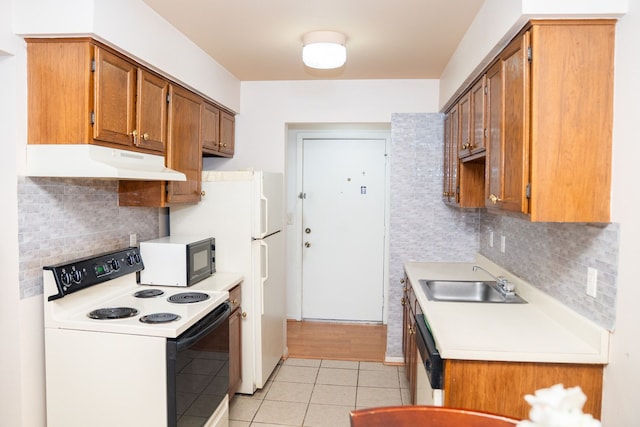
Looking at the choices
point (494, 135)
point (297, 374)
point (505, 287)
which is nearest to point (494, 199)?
point (494, 135)

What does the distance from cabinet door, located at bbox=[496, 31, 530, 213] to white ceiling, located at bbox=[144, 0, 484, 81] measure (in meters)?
0.55

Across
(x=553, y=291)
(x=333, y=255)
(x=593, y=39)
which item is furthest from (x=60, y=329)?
(x=333, y=255)

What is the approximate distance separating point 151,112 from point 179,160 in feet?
1.30

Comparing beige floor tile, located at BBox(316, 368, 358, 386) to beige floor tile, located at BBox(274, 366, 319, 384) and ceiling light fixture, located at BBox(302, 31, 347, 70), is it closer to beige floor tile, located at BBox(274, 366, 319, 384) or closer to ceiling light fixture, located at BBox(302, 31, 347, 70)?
beige floor tile, located at BBox(274, 366, 319, 384)

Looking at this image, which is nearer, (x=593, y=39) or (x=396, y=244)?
(x=593, y=39)

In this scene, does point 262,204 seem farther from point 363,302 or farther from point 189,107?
point 363,302

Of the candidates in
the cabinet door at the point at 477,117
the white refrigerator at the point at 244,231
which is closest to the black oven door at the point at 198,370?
the white refrigerator at the point at 244,231

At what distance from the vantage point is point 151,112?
2396 millimetres

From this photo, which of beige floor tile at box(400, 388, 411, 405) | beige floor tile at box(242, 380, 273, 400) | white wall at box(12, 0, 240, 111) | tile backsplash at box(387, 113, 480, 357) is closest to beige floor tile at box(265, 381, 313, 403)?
beige floor tile at box(242, 380, 273, 400)

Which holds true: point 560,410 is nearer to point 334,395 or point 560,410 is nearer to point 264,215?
point 264,215

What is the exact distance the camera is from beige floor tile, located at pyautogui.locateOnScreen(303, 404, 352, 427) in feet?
8.86

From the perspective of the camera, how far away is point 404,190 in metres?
3.56

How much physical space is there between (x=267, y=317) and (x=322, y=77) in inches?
78.0

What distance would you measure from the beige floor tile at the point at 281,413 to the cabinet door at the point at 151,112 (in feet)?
5.89
